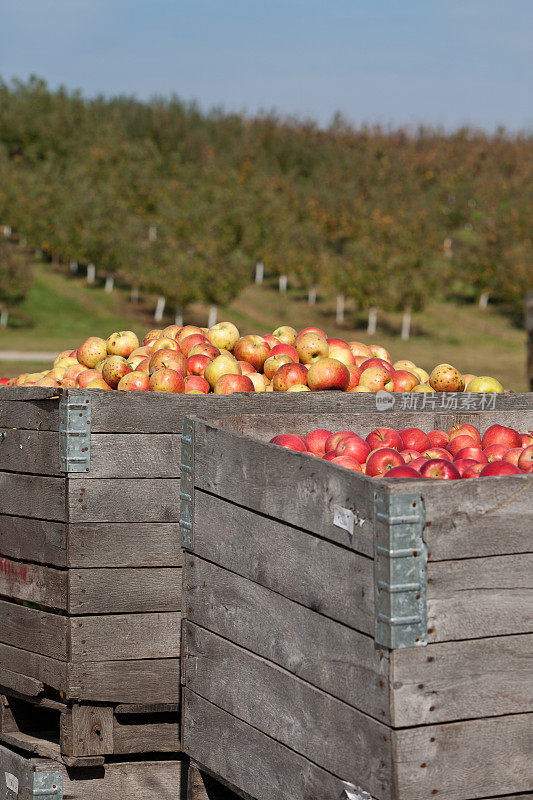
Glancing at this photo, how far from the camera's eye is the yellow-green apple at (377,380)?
4.67 m

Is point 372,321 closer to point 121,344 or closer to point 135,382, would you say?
point 121,344

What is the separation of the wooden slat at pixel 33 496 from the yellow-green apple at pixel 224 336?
58.4 inches

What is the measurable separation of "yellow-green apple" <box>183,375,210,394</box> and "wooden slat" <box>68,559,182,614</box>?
95cm

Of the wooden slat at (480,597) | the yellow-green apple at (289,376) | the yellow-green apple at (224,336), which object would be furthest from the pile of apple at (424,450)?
the yellow-green apple at (224,336)

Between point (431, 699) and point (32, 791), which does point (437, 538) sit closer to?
point (431, 699)

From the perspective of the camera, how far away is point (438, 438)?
3.68 meters

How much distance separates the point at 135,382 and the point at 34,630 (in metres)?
1.19

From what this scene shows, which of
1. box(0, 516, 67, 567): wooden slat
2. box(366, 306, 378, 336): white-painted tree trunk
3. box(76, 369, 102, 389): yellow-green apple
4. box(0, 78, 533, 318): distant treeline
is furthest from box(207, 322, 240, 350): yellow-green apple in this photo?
box(366, 306, 378, 336): white-painted tree trunk

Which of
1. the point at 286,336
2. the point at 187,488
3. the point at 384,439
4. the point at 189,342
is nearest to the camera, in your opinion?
the point at 187,488

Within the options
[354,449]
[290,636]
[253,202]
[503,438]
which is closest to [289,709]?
[290,636]

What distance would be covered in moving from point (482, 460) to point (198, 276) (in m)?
34.0

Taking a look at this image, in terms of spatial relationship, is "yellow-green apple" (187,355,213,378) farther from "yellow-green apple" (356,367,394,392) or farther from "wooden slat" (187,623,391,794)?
"wooden slat" (187,623,391,794)

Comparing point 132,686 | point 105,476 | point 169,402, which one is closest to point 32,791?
point 132,686

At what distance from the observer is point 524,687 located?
231cm
